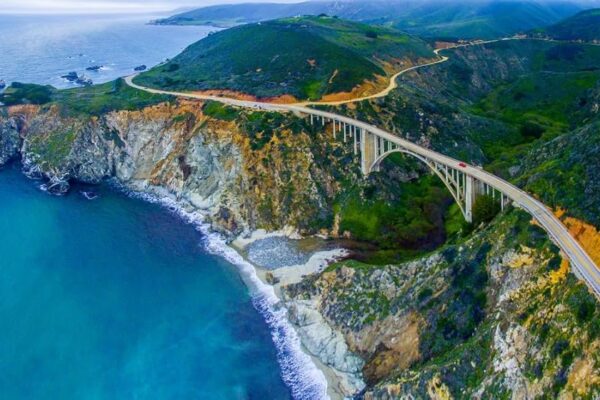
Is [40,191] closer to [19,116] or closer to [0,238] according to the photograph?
[0,238]

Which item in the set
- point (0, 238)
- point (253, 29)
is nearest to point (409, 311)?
point (0, 238)

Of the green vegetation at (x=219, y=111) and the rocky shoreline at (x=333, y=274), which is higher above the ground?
the green vegetation at (x=219, y=111)

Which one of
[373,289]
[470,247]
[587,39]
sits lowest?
[373,289]

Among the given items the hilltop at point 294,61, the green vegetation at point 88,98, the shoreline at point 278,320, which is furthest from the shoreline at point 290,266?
the green vegetation at point 88,98

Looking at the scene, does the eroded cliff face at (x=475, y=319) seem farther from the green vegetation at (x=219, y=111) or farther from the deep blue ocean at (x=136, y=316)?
the green vegetation at (x=219, y=111)

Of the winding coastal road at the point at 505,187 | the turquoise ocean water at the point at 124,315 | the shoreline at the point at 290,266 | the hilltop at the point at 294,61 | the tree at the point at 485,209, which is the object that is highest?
the hilltop at the point at 294,61

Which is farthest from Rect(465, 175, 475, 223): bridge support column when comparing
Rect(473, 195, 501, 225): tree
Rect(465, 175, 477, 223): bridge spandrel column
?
Rect(473, 195, 501, 225): tree

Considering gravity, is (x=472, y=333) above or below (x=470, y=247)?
below

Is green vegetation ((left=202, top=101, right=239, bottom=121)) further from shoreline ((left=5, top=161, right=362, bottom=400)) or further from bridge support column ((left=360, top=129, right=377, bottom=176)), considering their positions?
bridge support column ((left=360, top=129, right=377, bottom=176))
